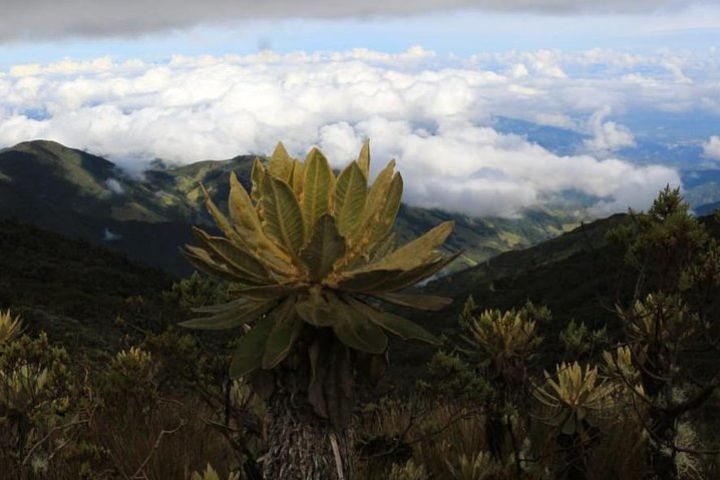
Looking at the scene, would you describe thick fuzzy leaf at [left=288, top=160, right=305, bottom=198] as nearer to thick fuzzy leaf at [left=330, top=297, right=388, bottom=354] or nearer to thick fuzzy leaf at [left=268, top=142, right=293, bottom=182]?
thick fuzzy leaf at [left=268, top=142, right=293, bottom=182]

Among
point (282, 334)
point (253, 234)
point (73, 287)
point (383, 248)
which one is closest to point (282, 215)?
point (253, 234)

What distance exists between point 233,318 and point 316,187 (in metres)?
0.57

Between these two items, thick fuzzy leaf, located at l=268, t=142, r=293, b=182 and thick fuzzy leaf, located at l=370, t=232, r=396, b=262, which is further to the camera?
thick fuzzy leaf, located at l=370, t=232, r=396, b=262

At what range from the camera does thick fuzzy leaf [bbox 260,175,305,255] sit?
6.58ft

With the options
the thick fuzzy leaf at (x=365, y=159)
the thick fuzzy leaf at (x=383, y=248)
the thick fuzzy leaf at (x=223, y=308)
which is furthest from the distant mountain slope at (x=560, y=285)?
the thick fuzzy leaf at (x=223, y=308)

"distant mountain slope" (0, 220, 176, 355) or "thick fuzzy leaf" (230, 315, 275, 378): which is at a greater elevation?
"thick fuzzy leaf" (230, 315, 275, 378)

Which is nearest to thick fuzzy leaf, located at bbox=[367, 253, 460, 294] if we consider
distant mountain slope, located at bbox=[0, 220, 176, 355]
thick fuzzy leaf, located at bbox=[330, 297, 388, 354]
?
thick fuzzy leaf, located at bbox=[330, 297, 388, 354]

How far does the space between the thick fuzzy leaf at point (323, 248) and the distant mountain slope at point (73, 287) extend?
4977mm

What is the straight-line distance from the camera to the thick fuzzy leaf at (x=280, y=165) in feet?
7.42

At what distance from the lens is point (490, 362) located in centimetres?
392

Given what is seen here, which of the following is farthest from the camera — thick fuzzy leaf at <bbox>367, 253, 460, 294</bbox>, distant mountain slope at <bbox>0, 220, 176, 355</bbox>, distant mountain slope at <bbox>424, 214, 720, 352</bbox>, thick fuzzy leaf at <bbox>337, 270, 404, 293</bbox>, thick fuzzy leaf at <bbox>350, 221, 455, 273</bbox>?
distant mountain slope at <bbox>424, 214, 720, 352</bbox>

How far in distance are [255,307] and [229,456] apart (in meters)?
1.91

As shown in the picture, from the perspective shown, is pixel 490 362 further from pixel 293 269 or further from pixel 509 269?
pixel 509 269

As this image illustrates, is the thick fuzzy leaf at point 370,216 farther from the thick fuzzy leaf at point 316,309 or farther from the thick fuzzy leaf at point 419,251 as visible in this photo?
the thick fuzzy leaf at point 316,309
